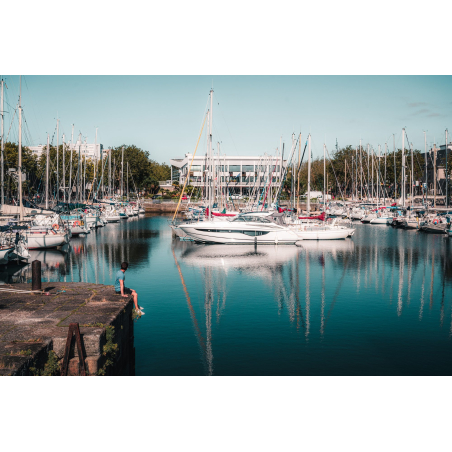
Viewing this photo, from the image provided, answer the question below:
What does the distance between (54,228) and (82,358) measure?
35.1 metres

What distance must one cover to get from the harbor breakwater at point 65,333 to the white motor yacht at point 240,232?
28589 millimetres

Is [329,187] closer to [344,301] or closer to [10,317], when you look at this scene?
[344,301]

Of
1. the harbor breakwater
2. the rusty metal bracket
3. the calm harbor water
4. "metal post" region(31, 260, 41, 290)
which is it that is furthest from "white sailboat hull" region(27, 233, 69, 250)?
the rusty metal bracket

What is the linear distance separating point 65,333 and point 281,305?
13.3 metres

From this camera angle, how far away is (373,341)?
1845 cm

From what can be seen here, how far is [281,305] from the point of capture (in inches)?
946

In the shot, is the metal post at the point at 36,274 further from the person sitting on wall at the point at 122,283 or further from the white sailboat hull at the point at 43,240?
the white sailboat hull at the point at 43,240

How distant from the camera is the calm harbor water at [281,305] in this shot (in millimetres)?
16391

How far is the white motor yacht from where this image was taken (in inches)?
1839

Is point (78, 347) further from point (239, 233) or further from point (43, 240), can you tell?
point (239, 233)

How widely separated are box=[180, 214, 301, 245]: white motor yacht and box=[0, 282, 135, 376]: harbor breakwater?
28589 mm

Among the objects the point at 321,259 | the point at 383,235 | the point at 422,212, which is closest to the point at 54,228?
the point at 321,259

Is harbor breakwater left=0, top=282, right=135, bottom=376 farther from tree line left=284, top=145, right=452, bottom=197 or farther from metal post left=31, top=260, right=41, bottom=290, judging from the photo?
tree line left=284, top=145, right=452, bottom=197

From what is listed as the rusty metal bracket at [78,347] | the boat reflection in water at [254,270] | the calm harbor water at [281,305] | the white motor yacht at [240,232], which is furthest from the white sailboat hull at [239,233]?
the rusty metal bracket at [78,347]
